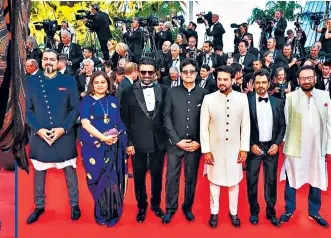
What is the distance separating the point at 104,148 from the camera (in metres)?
4.29

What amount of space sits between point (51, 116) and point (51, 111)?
5cm

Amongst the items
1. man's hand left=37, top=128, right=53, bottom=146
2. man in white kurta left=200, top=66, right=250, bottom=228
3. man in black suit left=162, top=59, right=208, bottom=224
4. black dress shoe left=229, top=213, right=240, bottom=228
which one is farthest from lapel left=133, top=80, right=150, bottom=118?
black dress shoe left=229, top=213, right=240, bottom=228

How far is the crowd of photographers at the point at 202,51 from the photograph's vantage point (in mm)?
7223

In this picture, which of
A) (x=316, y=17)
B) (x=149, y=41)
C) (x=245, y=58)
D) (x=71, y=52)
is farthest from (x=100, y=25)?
(x=316, y=17)

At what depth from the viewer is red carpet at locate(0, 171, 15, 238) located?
3.83m

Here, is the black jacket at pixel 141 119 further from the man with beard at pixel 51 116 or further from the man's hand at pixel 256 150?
the man's hand at pixel 256 150

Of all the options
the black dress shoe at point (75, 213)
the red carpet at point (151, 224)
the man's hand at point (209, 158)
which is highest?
the man's hand at point (209, 158)

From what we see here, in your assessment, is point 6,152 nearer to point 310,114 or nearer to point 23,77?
point 23,77

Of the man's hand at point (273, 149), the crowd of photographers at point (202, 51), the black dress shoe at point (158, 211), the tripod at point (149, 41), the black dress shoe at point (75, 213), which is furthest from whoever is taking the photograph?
the tripod at point (149, 41)

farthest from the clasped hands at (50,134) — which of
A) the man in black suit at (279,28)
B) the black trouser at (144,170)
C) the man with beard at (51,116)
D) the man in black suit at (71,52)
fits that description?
the man in black suit at (279,28)

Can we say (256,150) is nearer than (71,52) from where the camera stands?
Yes

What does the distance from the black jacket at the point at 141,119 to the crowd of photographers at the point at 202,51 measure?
1.88m

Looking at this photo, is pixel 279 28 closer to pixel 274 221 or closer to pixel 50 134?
pixel 274 221

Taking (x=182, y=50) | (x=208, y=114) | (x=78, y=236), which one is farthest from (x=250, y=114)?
(x=182, y=50)
